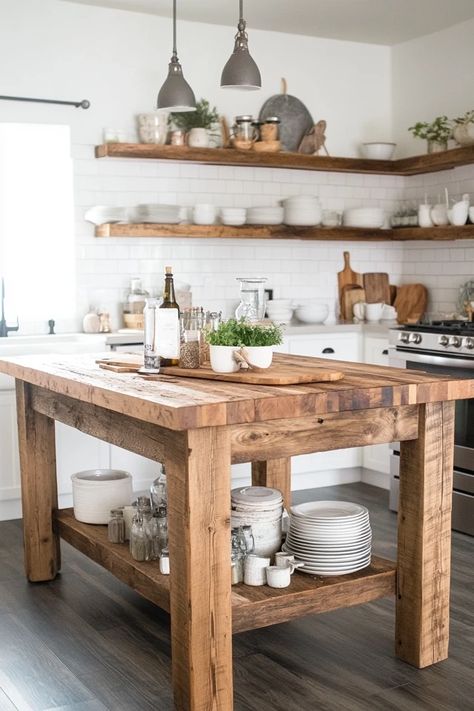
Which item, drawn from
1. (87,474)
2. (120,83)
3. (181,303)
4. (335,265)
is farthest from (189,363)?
(335,265)

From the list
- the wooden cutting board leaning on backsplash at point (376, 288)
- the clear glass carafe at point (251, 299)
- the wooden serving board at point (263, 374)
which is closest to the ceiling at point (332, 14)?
the wooden cutting board leaning on backsplash at point (376, 288)

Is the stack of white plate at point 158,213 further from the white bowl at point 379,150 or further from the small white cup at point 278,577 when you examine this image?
the small white cup at point 278,577

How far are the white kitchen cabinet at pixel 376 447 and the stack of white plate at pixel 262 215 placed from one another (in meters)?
1.03

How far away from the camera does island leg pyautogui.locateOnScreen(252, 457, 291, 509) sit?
4293 mm

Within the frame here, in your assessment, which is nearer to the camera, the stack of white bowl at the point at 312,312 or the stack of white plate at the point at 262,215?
the stack of white plate at the point at 262,215

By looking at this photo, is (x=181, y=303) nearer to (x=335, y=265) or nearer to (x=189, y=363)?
(x=335, y=265)

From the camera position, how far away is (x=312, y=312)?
6738 millimetres

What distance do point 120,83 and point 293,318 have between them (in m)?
2.01

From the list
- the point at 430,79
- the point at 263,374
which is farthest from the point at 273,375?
the point at 430,79

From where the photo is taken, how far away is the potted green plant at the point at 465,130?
619 centimetres

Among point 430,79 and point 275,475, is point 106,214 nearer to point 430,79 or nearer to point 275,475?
point 275,475

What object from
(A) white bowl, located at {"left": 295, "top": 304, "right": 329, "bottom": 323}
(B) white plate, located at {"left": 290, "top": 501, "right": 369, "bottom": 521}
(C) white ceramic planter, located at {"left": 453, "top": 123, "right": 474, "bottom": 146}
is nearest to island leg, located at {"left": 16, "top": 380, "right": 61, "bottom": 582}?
(B) white plate, located at {"left": 290, "top": 501, "right": 369, "bottom": 521}

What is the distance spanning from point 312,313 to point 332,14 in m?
1.99

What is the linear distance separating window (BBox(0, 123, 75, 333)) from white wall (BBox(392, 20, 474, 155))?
255cm
